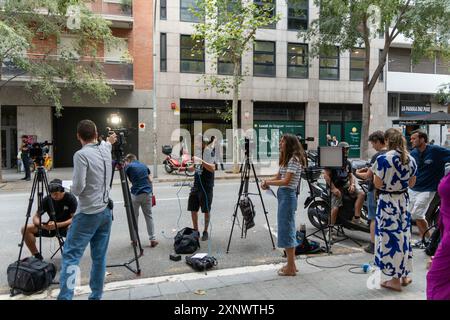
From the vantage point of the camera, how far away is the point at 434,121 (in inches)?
645

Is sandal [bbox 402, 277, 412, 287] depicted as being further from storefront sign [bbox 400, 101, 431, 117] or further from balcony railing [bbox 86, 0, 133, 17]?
storefront sign [bbox 400, 101, 431, 117]

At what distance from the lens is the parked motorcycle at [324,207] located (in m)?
6.68

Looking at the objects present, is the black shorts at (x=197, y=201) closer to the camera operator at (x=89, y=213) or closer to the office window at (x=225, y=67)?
the camera operator at (x=89, y=213)

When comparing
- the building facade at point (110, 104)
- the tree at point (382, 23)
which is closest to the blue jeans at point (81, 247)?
the tree at point (382, 23)

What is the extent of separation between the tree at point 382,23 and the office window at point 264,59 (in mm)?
4845

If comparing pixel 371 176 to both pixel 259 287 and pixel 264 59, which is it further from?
pixel 264 59

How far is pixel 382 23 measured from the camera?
16.1 m

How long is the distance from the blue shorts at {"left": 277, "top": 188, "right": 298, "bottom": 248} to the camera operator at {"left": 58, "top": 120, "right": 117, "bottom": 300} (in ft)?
7.15

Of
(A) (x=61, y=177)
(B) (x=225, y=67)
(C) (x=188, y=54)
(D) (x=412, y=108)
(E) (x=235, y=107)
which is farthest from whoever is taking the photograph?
(D) (x=412, y=108)

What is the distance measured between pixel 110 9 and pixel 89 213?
780 inches

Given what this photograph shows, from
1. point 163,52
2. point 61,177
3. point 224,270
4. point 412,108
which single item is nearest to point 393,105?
point 412,108

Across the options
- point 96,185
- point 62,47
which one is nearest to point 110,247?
point 96,185

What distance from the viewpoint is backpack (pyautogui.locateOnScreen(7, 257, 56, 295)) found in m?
4.45

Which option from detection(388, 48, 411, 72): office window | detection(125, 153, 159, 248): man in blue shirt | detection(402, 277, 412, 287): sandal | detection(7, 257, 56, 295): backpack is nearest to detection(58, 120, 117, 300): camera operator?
detection(7, 257, 56, 295): backpack
